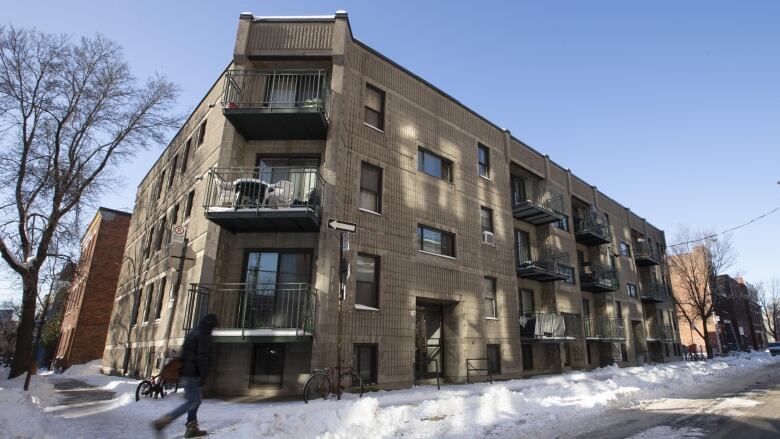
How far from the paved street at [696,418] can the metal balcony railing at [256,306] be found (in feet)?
23.8

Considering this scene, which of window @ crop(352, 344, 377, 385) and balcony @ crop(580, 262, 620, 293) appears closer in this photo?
window @ crop(352, 344, 377, 385)

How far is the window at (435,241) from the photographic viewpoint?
15477 millimetres

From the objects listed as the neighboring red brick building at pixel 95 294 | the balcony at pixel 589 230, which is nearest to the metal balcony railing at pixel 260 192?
the neighboring red brick building at pixel 95 294

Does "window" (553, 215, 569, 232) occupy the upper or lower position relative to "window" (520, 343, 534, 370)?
upper

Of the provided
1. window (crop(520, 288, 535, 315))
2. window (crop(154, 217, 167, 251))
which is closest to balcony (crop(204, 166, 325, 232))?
window (crop(154, 217, 167, 251))

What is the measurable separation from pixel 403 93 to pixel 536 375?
45.1 feet

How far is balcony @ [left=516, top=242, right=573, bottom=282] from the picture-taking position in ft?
63.2

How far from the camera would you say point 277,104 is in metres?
13.6

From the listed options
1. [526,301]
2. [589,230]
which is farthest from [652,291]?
[526,301]

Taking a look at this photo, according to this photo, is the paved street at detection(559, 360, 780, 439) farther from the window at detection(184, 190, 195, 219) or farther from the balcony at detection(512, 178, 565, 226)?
Answer: the window at detection(184, 190, 195, 219)

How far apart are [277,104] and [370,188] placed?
13.9 ft

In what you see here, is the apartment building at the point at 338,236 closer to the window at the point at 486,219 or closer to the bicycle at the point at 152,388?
the window at the point at 486,219

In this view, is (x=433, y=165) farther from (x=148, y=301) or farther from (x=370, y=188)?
(x=148, y=301)

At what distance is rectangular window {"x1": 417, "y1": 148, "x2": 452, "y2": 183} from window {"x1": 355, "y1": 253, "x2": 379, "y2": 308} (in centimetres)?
470
